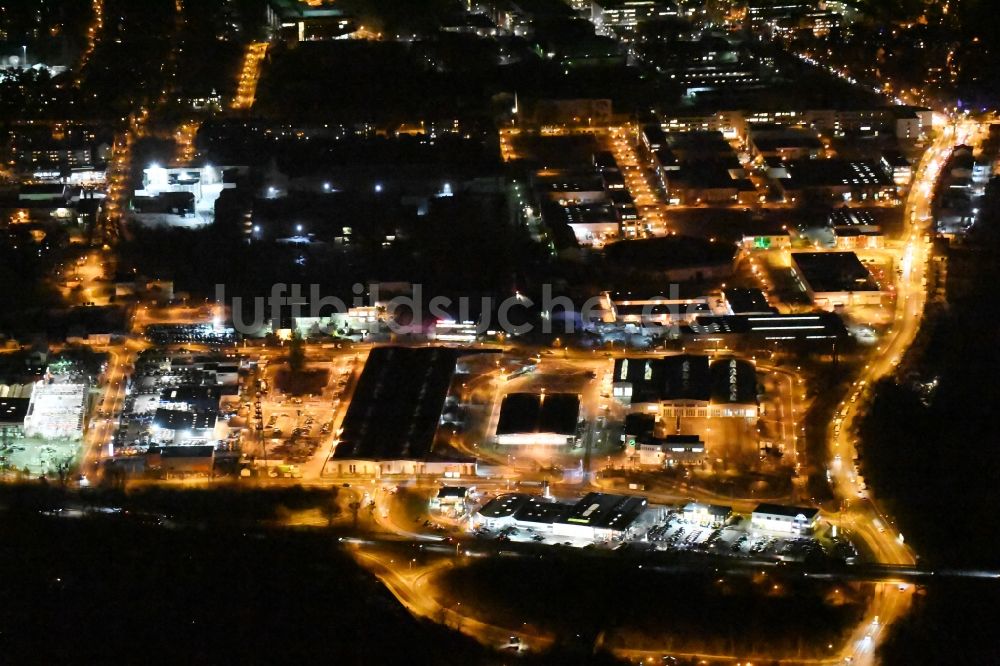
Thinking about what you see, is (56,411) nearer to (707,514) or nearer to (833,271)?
(707,514)

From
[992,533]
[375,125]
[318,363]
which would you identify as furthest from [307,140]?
[992,533]

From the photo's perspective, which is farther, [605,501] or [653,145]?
[653,145]

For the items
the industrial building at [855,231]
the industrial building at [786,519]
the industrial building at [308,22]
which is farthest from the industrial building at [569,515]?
the industrial building at [308,22]

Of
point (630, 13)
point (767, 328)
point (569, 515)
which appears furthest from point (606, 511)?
point (630, 13)

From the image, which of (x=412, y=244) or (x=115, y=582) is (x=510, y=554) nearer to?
(x=115, y=582)

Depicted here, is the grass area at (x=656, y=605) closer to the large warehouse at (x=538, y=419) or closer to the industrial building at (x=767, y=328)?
the large warehouse at (x=538, y=419)
